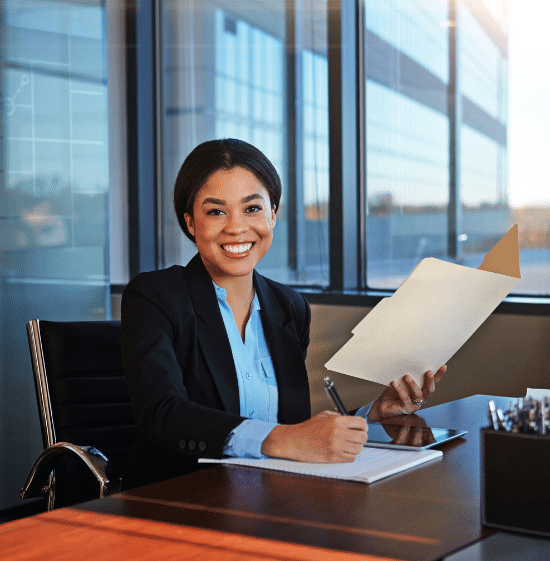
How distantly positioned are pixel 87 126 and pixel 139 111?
0.57m

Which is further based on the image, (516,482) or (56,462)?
(56,462)

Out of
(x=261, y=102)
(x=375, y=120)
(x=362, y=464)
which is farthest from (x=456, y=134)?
(x=362, y=464)

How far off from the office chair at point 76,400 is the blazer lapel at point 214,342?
0.49 m

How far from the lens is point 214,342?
1657 millimetres

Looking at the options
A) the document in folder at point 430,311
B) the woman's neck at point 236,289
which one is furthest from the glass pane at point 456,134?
the document in folder at point 430,311

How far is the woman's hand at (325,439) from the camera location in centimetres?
126

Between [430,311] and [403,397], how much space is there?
31 centimetres

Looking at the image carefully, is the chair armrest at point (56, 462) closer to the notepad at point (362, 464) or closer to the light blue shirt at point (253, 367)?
the light blue shirt at point (253, 367)

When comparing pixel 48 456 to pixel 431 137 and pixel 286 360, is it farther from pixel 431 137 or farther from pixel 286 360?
pixel 431 137

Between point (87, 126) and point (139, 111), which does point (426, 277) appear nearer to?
point (87, 126)

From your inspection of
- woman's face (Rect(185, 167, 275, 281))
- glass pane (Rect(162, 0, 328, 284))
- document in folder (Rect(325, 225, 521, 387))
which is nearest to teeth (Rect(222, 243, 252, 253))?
woman's face (Rect(185, 167, 275, 281))

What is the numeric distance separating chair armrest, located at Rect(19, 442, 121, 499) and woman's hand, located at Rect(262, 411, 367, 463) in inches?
23.3

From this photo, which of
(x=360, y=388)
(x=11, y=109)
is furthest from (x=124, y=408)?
(x=11, y=109)

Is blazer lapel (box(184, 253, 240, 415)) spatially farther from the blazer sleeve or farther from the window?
the window
